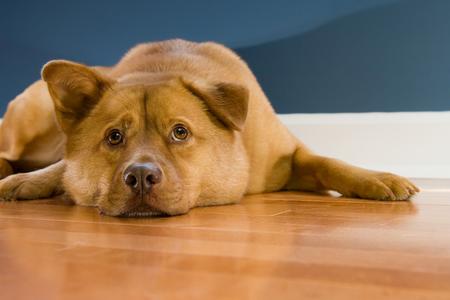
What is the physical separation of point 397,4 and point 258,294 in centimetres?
333

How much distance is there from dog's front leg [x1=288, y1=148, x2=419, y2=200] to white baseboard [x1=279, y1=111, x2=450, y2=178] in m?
1.33

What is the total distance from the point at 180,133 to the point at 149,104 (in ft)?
0.50

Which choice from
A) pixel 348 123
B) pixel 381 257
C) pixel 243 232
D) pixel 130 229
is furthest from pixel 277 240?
pixel 348 123

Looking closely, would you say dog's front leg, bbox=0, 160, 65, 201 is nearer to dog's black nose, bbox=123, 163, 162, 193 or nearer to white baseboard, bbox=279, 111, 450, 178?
dog's black nose, bbox=123, 163, 162, 193

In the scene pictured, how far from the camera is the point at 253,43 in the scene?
169 inches

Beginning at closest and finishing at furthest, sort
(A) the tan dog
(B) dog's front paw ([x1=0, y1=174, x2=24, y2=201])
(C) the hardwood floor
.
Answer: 1. (C) the hardwood floor
2. (A) the tan dog
3. (B) dog's front paw ([x1=0, y1=174, x2=24, y2=201])

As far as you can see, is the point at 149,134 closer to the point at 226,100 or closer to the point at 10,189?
the point at 226,100

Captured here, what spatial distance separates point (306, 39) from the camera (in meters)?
4.19

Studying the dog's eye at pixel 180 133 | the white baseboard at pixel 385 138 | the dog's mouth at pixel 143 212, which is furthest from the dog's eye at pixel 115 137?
the white baseboard at pixel 385 138

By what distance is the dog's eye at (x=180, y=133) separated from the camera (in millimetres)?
2270

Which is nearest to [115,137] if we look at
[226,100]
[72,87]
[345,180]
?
[72,87]

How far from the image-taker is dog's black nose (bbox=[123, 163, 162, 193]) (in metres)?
2.00

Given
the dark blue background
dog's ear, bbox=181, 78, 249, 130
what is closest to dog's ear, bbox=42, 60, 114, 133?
dog's ear, bbox=181, 78, 249, 130

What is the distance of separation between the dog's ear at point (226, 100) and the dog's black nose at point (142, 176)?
1.54ft
